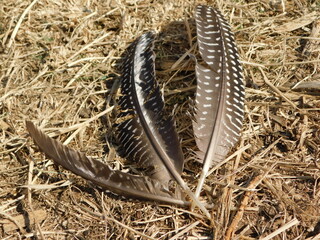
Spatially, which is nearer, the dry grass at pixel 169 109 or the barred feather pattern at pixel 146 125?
the dry grass at pixel 169 109

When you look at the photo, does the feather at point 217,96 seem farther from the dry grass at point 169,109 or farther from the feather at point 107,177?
the feather at point 107,177

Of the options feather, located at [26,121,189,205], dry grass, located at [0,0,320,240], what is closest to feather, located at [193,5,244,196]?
dry grass, located at [0,0,320,240]

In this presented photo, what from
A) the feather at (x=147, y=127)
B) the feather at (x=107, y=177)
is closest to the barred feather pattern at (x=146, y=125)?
the feather at (x=147, y=127)

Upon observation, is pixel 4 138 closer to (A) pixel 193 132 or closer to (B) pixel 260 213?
(A) pixel 193 132

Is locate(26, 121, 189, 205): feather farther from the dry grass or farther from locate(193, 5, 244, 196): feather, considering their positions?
locate(193, 5, 244, 196): feather

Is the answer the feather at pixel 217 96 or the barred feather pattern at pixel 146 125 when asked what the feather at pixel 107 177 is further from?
the feather at pixel 217 96

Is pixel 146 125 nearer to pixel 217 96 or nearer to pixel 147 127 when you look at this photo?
pixel 147 127

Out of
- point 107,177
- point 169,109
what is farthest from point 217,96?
point 107,177
